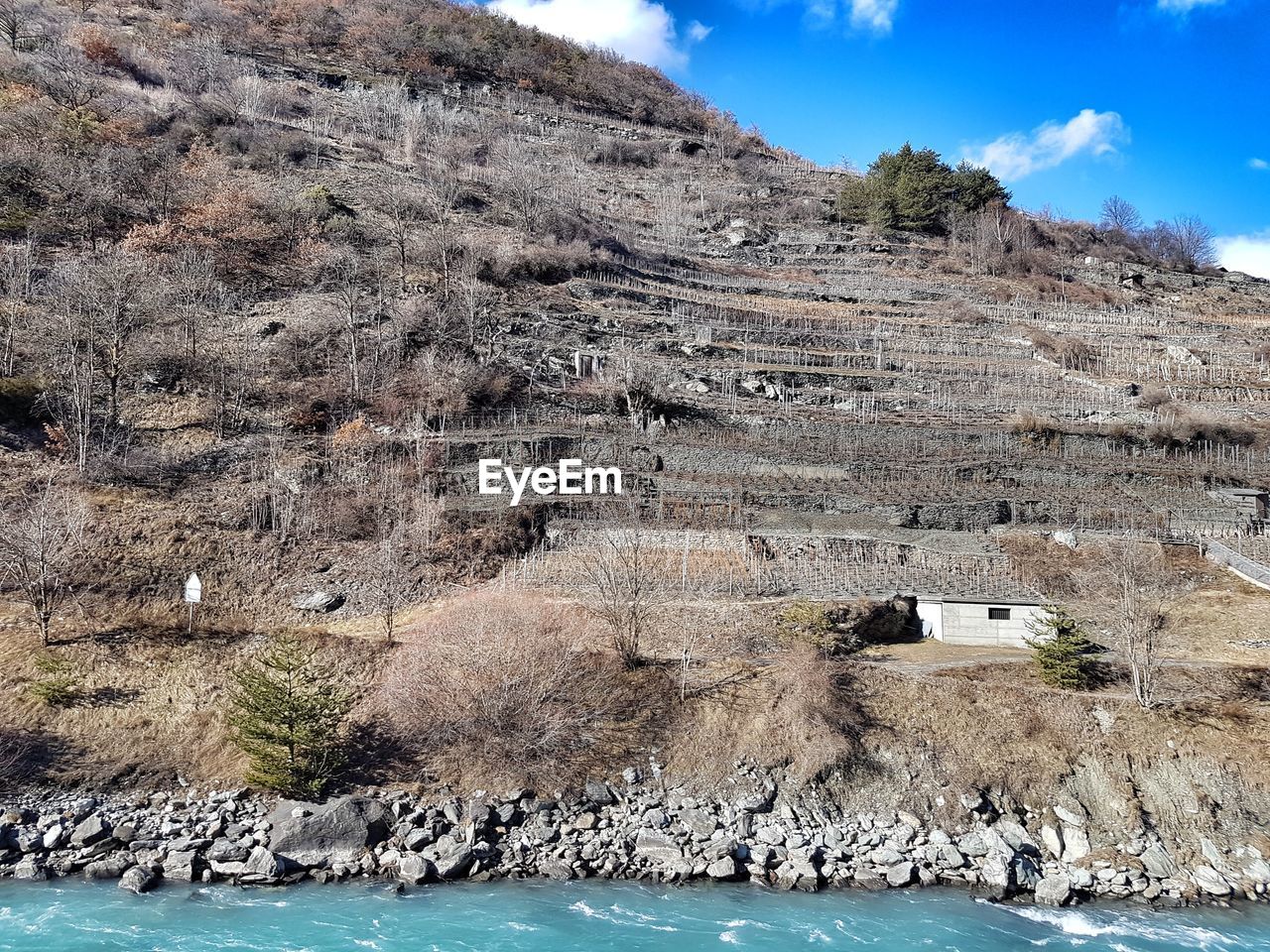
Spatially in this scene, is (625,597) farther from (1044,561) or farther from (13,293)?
(13,293)

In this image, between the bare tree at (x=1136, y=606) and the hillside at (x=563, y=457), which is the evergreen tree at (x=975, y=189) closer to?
the hillside at (x=563, y=457)

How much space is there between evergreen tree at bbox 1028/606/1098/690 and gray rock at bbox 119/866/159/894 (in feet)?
69.0

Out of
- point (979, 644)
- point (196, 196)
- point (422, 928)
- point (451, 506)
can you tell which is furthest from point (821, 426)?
point (196, 196)

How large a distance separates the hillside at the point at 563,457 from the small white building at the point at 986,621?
108 cm

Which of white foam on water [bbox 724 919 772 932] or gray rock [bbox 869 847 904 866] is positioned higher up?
gray rock [bbox 869 847 904 866]

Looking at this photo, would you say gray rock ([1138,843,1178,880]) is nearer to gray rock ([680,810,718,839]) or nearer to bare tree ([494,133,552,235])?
gray rock ([680,810,718,839])

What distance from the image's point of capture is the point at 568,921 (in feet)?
43.5

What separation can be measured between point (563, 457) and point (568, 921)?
19.6 m

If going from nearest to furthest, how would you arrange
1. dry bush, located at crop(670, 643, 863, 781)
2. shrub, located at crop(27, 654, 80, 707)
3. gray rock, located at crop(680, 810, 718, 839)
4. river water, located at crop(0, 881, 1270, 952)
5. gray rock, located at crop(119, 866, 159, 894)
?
river water, located at crop(0, 881, 1270, 952)
gray rock, located at crop(119, 866, 159, 894)
gray rock, located at crop(680, 810, 718, 839)
shrub, located at crop(27, 654, 80, 707)
dry bush, located at crop(670, 643, 863, 781)

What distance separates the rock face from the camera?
1443cm

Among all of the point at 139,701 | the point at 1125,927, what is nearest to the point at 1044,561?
the point at 1125,927

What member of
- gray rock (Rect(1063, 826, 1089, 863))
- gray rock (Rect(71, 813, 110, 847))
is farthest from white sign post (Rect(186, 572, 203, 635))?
gray rock (Rect(1063, 826, 1089, 863))

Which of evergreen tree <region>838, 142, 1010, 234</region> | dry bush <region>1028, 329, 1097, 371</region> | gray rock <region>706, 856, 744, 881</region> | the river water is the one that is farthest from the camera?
evergreen tree <region>838, 142, 1010, 234</region>

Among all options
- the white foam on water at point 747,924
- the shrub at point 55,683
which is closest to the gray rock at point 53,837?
the shrub at point 55,683
